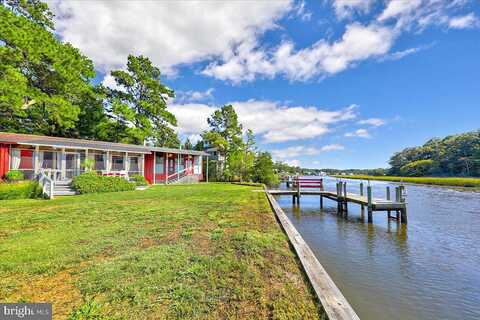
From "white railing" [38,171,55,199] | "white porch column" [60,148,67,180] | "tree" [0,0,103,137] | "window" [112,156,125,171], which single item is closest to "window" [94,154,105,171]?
"window" [112,156,125,171]

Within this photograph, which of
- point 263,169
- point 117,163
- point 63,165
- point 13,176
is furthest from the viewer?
point 263,169

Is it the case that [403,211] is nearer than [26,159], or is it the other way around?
[403,211]

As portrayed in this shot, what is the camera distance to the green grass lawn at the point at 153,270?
100 inches

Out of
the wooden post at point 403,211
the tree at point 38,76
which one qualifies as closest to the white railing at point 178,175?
the tree at point 38,76

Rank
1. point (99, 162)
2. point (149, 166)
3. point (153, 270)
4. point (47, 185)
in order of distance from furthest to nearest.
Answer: point (149, 166)
point (99, 162)
point (47, 185)
point (153, 270)

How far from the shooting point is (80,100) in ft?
78.6

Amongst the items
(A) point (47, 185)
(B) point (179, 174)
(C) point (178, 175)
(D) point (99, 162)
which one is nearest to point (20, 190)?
(A) point (47, 185)

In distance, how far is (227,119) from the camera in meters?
32.2

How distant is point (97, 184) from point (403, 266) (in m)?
15.1

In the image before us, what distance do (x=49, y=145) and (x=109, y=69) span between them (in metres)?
16.5

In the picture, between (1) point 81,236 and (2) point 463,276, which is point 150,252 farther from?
(2) point 463,276

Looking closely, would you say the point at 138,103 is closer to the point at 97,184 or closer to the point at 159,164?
the point at 159,164

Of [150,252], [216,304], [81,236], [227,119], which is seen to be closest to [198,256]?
[150,252]

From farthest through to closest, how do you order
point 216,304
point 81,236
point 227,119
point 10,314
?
point 227,119 → point 81,236 → point 216,304 → point 10,314
